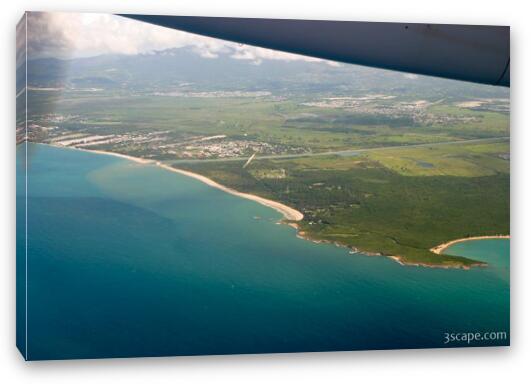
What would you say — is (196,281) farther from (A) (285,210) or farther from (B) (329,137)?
(B) (329,137)

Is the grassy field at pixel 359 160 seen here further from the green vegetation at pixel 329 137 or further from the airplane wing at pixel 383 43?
the airplane wing at pixel 383 43

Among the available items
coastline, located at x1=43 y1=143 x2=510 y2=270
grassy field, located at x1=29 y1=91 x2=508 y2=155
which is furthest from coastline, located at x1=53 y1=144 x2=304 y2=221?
grassy field, located at x1=29 y1=91 x2=508 y2=155

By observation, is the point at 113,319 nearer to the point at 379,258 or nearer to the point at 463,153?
the point at 379,258

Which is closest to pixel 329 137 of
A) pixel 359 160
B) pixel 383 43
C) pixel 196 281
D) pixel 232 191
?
pixel 359 160

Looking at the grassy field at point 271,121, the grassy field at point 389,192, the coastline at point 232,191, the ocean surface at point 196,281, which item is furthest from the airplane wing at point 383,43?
the coastline at point 232,191

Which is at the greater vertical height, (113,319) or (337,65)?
(337,65)

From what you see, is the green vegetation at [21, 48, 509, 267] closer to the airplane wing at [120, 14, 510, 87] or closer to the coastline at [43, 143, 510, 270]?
the coastline at [43, 143, 510, 270]

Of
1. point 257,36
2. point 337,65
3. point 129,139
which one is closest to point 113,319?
point 129,139
